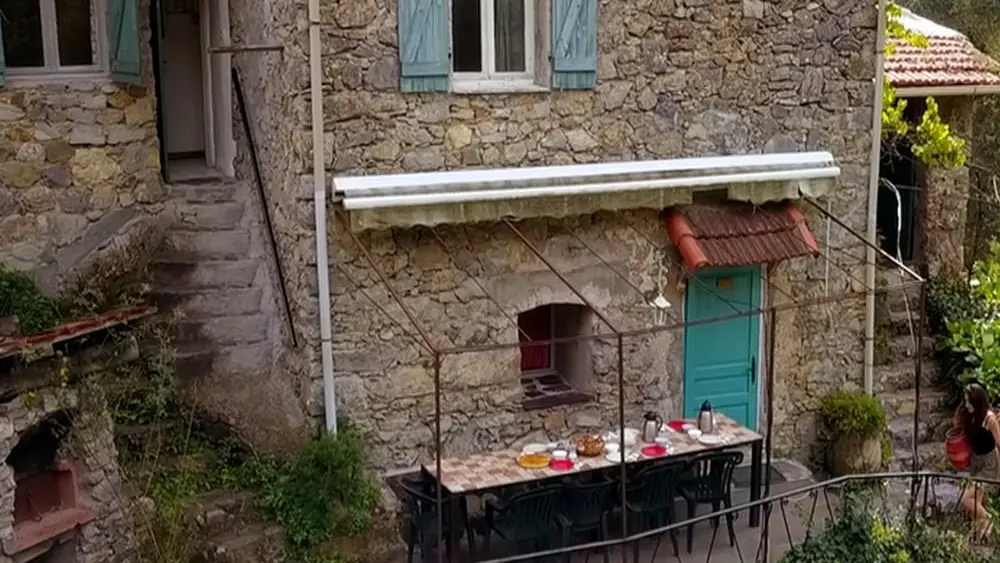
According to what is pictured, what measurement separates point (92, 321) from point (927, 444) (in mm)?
8989

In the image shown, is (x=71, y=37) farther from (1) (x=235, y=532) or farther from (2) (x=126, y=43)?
(1) (x=235, y=532)

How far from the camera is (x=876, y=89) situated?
11016 millimetres

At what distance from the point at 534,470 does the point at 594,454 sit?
1.85ft

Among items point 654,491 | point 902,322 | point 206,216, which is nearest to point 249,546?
point 654,491

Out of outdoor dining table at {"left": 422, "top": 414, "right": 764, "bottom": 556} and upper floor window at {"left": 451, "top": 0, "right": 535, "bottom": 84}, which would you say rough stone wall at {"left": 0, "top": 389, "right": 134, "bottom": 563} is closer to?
outdoor dining table at {"left": 422, "top": 414, "right": 764, "bottom": 556}

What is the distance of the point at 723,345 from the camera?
35.2ft

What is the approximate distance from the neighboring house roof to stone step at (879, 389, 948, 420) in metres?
3.72

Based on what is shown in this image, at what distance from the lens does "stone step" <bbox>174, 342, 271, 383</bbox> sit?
388 inches

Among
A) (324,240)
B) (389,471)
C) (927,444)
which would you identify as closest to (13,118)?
(324,240)

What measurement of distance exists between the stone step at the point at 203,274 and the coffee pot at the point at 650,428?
384cm

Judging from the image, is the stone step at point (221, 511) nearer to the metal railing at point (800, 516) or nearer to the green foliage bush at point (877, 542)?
the metal railing at point (800, 516)

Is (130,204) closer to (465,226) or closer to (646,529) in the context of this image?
(465,226)

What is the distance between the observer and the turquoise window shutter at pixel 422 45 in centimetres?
897

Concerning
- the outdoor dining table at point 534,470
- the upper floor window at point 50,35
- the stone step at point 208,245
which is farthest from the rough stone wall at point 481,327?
the upper floor window at point 50,35
